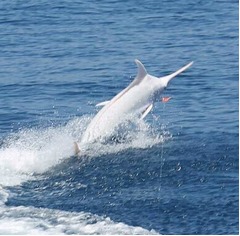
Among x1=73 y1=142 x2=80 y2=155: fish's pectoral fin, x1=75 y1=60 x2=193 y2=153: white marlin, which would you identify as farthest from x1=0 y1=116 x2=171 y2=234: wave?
x1=75 y1=60 x2=193 y2=153: white marlin

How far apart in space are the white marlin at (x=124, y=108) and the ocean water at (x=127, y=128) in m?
0.97

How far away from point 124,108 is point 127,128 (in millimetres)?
1052

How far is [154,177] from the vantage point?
45.6 meters

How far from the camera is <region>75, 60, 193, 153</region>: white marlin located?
5034 cm

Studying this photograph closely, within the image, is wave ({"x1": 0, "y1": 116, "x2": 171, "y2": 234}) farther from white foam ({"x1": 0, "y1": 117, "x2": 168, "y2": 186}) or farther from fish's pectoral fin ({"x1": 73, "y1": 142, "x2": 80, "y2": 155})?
fish's pectoral fin ({"x1": 73, "y1": 142, "x2": 80, "y2": 155})

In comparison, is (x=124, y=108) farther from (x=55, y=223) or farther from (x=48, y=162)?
(x=55, y=223)

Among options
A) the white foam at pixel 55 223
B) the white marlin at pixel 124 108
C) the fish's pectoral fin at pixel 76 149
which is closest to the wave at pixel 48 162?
the white foam at pixel 55 223

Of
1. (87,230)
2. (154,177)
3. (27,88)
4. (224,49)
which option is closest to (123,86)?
(27,88)

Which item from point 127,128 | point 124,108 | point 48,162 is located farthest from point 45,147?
point 124,108

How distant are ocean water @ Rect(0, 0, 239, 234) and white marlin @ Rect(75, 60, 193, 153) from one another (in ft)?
3.19

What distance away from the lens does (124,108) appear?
5084 centimetres

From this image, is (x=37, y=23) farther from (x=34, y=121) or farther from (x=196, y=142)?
(x=196, y=142)

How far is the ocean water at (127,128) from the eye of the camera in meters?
42.0

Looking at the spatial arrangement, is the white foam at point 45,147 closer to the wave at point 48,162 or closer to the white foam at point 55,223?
the wave at point 48,162
